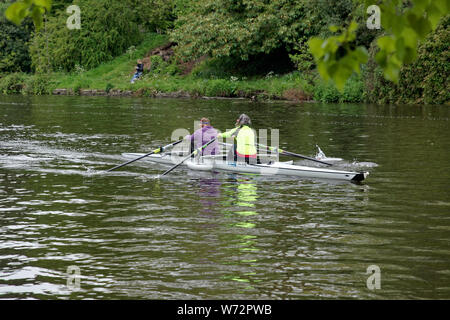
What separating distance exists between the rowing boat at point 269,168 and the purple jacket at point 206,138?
24cm

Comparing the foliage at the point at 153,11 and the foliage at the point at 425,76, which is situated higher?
the foliage at the point at 153,11

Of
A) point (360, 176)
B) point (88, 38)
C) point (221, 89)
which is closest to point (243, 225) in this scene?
point (360, 176)

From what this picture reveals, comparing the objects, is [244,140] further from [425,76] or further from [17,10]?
[425,76]

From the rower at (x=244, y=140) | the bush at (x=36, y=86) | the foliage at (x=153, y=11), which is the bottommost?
the rower at (x=244, y=140)

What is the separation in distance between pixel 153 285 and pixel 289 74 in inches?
1643

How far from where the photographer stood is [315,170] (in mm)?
16422

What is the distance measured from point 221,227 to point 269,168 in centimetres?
565

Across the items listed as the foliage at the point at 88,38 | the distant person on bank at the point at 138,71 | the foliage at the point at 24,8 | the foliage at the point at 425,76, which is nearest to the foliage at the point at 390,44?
the foliage at the point at 24,8

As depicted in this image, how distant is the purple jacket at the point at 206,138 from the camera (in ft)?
59.6

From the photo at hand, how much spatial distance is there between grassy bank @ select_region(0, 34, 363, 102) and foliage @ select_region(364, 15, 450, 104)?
2128mm

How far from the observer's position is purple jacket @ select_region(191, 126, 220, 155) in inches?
715

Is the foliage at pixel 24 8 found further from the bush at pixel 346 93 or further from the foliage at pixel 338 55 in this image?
the bush at pixel 346 93

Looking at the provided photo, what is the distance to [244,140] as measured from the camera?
1723 cm
